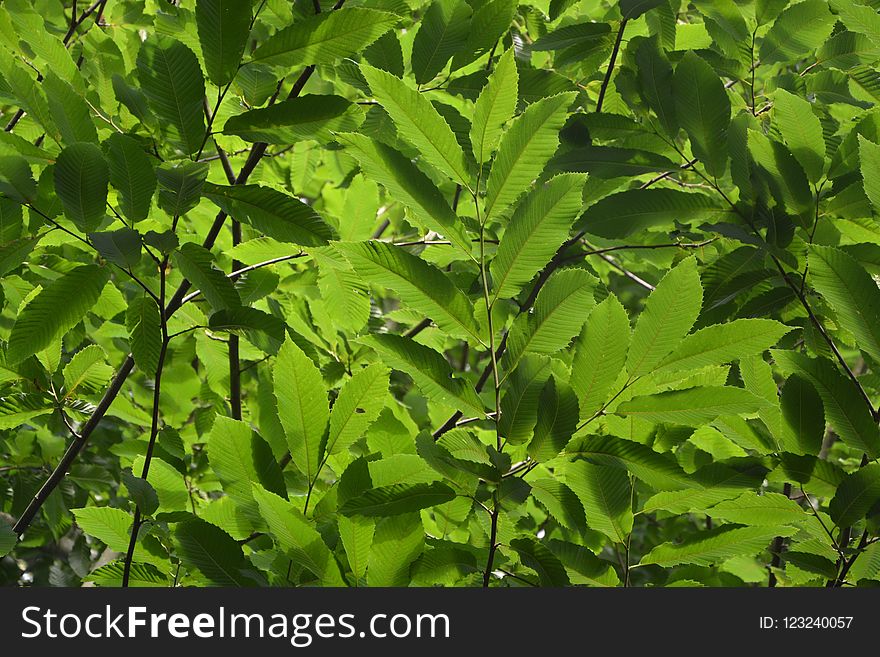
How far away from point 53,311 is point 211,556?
1.37 ft

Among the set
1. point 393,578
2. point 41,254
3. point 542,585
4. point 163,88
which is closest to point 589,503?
point 542,585

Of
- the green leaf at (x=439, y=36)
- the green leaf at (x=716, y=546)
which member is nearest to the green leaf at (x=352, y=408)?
the green leaf at (x=716, y=546)

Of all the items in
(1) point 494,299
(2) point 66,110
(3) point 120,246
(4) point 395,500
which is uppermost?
(2) point 66,110

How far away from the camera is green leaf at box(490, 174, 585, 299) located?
3.45ft

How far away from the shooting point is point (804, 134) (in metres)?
1.27

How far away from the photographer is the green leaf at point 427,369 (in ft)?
3.36

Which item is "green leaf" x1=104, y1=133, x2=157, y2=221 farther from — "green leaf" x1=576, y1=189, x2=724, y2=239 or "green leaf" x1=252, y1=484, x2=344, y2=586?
"green leaf" x1=576, y1=189, x2=724, y2=239

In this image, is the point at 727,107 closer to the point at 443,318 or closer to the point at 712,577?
the point at 443,318

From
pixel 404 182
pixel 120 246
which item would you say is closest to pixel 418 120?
pixel 404 182

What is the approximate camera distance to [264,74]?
147cm

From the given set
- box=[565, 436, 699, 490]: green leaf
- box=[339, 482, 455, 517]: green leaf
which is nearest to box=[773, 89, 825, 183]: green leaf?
box=[565, 436, 699, 490]: green leaf

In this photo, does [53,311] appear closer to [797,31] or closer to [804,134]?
[804,134]

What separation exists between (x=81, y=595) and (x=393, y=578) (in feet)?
1.32

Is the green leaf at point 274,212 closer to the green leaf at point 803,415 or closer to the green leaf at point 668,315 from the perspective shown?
the green leaf at point 668,315
